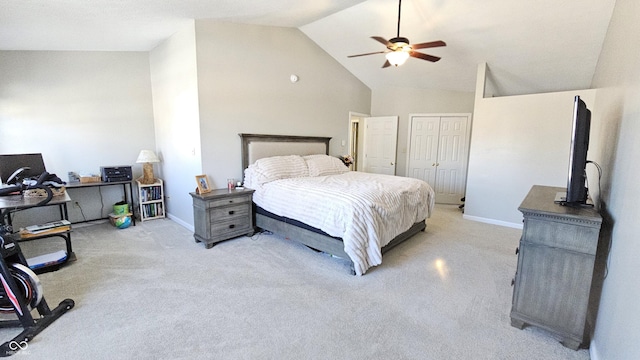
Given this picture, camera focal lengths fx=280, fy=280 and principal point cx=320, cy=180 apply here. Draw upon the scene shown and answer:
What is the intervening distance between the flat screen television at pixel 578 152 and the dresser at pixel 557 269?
95 mm

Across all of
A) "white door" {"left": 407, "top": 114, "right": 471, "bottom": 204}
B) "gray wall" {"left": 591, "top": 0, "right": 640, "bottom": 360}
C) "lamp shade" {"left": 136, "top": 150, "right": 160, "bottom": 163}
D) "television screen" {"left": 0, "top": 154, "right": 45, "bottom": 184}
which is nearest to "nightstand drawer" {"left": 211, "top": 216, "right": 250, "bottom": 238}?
"lamp shade" {"left": 136, "top": 150, "right": 160, "bottom": 163}

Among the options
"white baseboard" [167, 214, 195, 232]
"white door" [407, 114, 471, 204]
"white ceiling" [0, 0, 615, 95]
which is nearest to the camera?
"white ceiling" [0, 0, 615, 95]

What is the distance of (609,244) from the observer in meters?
1.83

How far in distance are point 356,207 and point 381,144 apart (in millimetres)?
4059

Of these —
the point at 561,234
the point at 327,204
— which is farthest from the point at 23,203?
the point at 561,234

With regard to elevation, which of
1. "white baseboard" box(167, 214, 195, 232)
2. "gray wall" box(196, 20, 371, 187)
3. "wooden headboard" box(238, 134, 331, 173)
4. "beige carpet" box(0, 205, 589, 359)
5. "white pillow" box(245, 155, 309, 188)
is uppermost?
"gray wall" box(196, 20, 371, 187)

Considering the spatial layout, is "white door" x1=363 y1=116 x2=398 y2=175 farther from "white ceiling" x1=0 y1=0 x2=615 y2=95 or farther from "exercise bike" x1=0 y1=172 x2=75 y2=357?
"exercise bike" x1=0 y1=172 x2=75 y2=357

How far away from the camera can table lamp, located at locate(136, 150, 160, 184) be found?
4566 millimetres

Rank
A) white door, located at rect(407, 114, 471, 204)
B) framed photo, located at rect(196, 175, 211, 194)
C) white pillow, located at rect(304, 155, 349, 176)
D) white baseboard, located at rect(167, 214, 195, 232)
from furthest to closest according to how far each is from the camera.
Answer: white door, located at rect(407, 114, 471, 204) → white pillow, located at rect(304, 155, 349, 176) → white baseboard, located at rect(167, 214, 195, 232) → framed photo, located at rect(196, 175, 211, 194)

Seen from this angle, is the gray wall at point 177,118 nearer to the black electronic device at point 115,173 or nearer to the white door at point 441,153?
the black electronic device at point 115,173

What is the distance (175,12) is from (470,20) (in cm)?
370

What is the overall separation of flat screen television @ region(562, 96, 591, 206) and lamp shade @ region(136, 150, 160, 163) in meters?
5.27

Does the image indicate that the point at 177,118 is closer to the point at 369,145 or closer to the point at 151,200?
the point at 151,200

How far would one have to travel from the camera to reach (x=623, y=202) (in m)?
1.64
